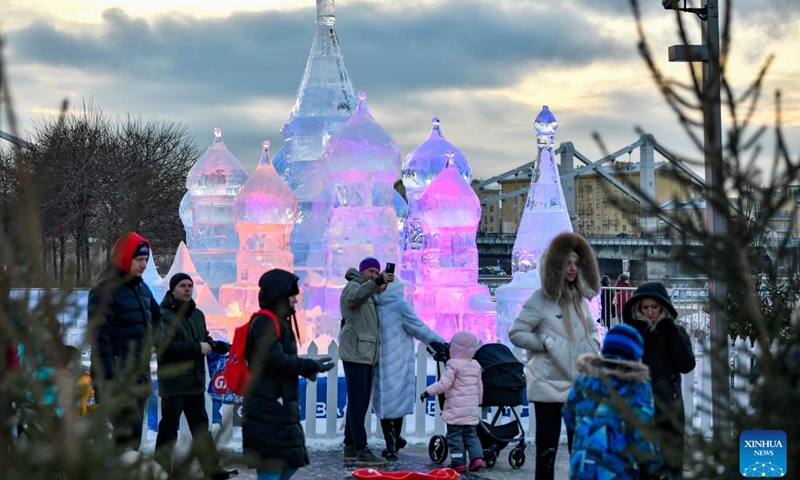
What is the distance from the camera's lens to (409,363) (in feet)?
29.7

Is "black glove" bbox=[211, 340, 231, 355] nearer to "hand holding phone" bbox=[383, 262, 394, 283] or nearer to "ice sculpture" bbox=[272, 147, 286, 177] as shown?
"hand holding phone" bbox=[383, 262, 394, 283]

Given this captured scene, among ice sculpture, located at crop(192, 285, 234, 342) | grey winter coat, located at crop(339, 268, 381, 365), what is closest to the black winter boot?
grey winter coat, located at crop(339, 268, 381, 365)

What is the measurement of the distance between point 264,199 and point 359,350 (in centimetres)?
568

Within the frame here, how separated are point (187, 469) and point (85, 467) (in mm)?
438

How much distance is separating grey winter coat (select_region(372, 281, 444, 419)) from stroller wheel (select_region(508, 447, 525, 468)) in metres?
0.89

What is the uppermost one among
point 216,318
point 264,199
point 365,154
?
point 365,154

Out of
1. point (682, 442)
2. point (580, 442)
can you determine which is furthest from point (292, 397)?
point (682, 442)

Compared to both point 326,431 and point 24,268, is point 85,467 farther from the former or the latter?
point 326,431

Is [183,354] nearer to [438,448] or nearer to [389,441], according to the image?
[389,441]

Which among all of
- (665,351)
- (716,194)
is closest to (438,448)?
(665,351)

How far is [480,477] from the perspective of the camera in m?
8.37

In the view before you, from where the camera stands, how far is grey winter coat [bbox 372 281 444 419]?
8891 mm

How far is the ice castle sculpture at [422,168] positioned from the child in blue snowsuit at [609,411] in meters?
10.2

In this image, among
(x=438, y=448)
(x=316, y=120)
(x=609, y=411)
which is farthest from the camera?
(x=316, y=120)
